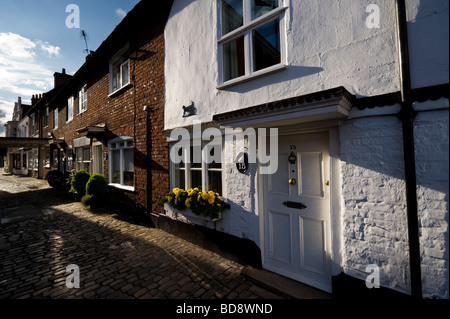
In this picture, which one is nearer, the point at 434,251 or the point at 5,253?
the point at 434,251

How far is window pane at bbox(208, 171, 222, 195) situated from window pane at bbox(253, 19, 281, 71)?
87.1 inches

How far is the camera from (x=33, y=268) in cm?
361

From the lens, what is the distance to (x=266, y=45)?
143 inches

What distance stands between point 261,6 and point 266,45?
0.73 metres

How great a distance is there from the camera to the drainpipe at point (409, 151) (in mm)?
2143

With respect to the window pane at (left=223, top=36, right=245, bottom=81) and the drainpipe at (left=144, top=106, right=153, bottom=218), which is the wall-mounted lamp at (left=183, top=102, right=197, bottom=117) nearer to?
the window pane at (left=223, top=36, right=245, bottom=81)

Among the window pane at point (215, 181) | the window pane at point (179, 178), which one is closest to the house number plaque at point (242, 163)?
the window pane at point (215, 181)

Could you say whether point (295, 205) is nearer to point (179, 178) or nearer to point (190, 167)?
point (190, 167)

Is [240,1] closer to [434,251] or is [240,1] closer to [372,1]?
[372,1]

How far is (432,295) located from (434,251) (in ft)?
1.50

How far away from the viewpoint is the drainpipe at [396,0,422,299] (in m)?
2.14

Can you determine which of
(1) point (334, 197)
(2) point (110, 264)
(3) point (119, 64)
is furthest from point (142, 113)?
(1) point (334, 197)

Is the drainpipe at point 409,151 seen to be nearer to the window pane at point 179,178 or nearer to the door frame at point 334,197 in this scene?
the door frame at point 334,197
